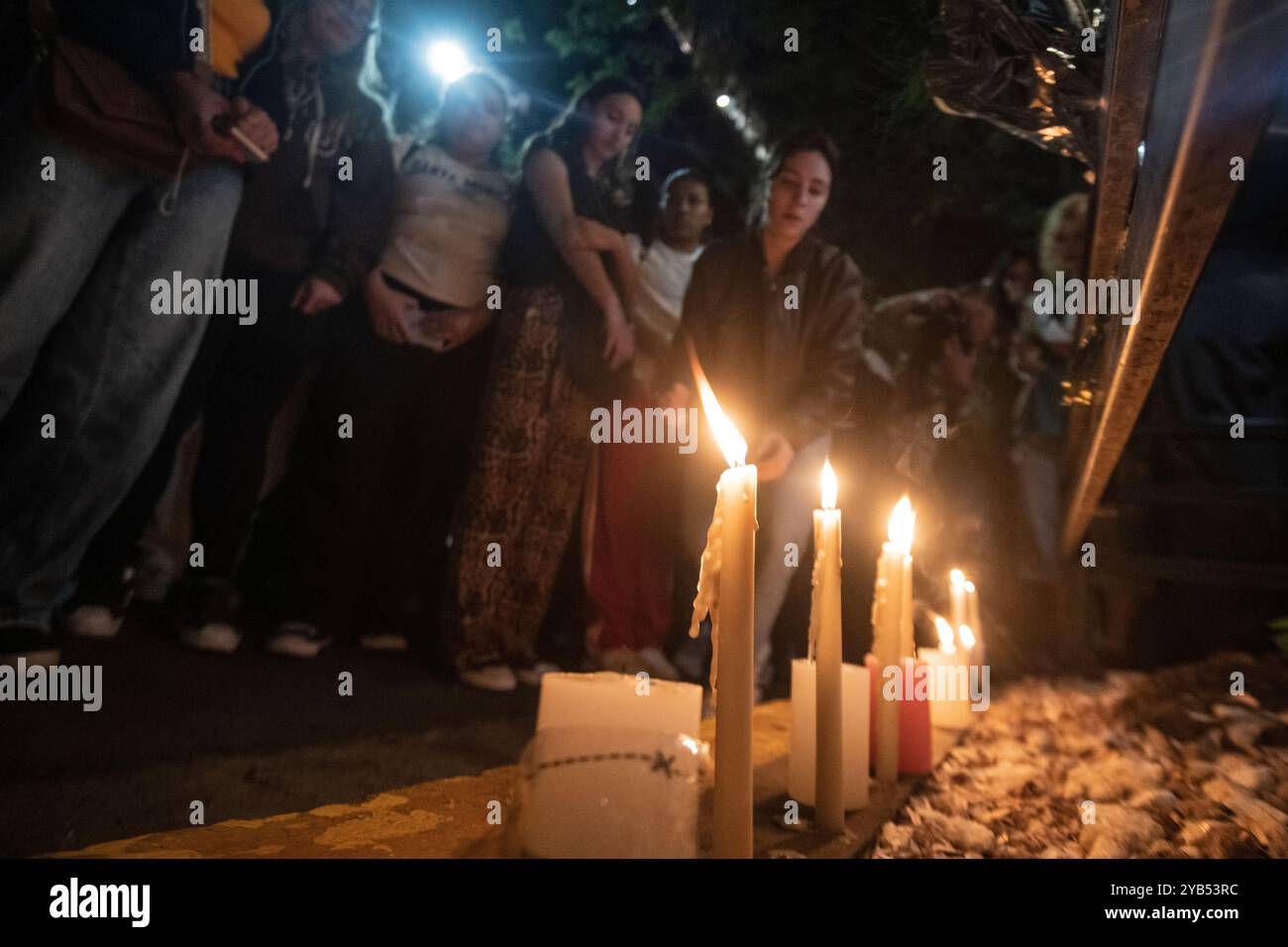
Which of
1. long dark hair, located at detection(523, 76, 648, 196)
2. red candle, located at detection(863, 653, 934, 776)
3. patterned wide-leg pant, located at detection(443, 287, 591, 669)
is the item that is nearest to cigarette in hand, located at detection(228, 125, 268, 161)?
patterned wide-leg pant, located at detection(443, 287, 591, 669)

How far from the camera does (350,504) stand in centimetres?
260

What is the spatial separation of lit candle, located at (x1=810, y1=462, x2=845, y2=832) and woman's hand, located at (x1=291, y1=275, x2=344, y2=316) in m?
1.99

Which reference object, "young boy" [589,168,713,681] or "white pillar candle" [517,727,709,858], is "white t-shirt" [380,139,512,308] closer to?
"young boy" [589,168,713,681]

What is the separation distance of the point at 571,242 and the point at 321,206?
2.90 feet

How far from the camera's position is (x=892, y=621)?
67.8 inches

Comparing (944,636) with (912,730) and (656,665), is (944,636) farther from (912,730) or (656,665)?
(656,665)

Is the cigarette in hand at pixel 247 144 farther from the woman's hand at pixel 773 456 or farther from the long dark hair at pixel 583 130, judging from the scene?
the woman's hand at pixel 773 456

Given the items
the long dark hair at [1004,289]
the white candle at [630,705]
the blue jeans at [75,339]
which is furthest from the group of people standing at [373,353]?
the long dark hair at [1004,289]

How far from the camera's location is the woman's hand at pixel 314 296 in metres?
2.50

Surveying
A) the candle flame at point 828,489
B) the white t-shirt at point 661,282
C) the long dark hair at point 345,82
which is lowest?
the candle flame at point 828,489

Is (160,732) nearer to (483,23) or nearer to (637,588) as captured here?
(637,588)

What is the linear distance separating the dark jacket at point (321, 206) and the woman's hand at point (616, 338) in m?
0.87
